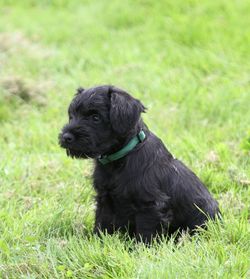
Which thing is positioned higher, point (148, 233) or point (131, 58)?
point (131, 58)

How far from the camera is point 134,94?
820cm

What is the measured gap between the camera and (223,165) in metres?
5.95

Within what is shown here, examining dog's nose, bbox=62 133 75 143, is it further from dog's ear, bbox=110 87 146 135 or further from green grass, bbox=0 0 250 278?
green grass, bbox=0 0 250 278

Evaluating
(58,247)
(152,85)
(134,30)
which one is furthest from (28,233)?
(134,30)

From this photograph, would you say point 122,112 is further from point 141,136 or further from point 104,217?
point 104,217

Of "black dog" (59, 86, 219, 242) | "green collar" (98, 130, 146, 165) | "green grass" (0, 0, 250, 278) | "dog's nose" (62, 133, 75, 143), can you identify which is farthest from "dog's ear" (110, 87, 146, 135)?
"green grass" (0, 0, 250, 278)

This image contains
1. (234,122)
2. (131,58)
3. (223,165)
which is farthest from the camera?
(131,58)

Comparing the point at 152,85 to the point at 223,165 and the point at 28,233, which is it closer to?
the point at 223,165

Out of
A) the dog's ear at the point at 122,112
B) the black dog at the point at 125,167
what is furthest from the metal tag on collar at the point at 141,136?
the dog's ear at the point at 122,112

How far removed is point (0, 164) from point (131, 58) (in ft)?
12.4

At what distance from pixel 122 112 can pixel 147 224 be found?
0.81 metres

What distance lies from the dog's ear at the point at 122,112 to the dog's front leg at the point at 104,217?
55 cm

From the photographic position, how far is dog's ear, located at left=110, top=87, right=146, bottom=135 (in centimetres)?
447

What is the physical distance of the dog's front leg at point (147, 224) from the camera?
14.8 feet
